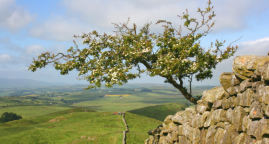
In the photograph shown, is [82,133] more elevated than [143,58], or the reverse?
[143,58]

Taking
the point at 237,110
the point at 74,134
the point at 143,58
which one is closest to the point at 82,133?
the point at 74,134

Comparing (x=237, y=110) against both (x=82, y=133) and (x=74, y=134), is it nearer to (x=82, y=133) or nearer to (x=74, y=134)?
(x=82, y=133)

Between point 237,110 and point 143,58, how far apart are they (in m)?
10.7

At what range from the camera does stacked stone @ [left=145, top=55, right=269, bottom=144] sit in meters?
9.37

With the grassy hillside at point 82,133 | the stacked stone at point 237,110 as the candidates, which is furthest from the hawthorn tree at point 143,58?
the grassy hillside at point 82,133

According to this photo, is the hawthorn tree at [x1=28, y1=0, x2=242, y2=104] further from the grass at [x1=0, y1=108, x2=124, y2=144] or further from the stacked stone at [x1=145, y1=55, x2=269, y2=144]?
the grass at [x1=0, y1=108, x2=124, y2=144]

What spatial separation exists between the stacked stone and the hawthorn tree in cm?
410

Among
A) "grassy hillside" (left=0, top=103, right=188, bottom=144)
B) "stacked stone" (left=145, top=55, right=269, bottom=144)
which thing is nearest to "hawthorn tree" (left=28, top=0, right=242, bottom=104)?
"stacked stone" (left=145, top=55, right=269, bottom=144)

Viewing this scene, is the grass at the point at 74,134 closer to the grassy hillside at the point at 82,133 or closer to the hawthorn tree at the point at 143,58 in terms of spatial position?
the grassy hillside at the point at 82,133

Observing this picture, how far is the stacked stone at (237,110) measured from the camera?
9.37 metres

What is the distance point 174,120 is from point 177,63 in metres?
5.12

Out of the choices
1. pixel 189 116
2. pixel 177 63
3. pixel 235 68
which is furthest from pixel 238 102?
pixel 177 63

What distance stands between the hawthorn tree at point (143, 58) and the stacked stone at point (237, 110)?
4.10 metres

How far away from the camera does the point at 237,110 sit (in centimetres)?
1088
